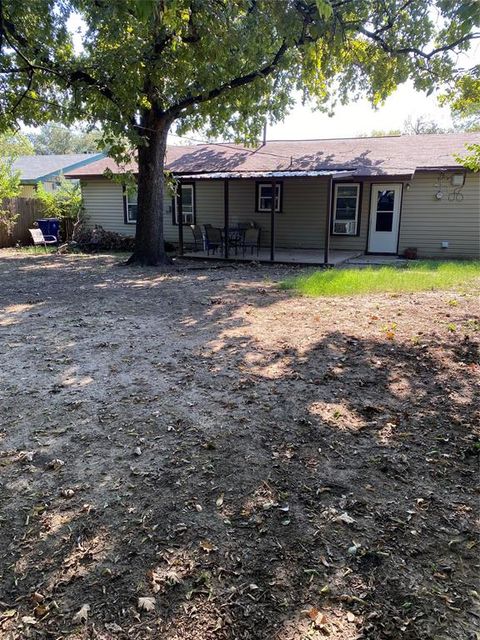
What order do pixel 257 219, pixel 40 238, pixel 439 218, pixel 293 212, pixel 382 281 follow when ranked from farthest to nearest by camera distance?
pixel 40 238, pixel 257 219, pixel 293 212, pixel 439 218, pixel 382 281

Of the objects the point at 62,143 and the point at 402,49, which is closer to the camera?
the point at 402,49

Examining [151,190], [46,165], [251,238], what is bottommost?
[251,238]

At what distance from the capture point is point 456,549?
7.02 ft

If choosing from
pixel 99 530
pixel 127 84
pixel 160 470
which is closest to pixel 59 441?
pixel 160 470

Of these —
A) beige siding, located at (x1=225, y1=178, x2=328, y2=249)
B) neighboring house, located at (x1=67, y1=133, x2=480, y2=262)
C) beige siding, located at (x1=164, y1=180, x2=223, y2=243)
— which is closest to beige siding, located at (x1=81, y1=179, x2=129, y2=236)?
neighboring house, located at (x1=67, y1=133, x2=480, y2=262)

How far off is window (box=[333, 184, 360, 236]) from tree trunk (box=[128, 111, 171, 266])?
5.76m

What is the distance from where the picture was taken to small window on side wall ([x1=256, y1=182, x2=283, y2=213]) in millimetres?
15461

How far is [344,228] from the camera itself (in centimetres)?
1477

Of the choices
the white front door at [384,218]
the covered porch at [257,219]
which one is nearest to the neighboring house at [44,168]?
the covered porch at [257,219]

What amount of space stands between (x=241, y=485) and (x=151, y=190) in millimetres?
10297

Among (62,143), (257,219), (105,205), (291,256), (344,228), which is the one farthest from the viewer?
(62,143)

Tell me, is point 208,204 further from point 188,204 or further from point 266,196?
point 266,196

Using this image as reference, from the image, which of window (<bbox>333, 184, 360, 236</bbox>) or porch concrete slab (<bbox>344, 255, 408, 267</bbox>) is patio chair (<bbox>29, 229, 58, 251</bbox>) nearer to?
window (<bbox>333, 184, 360, 236</bbox>)

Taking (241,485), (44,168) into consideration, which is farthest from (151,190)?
(44,168)
